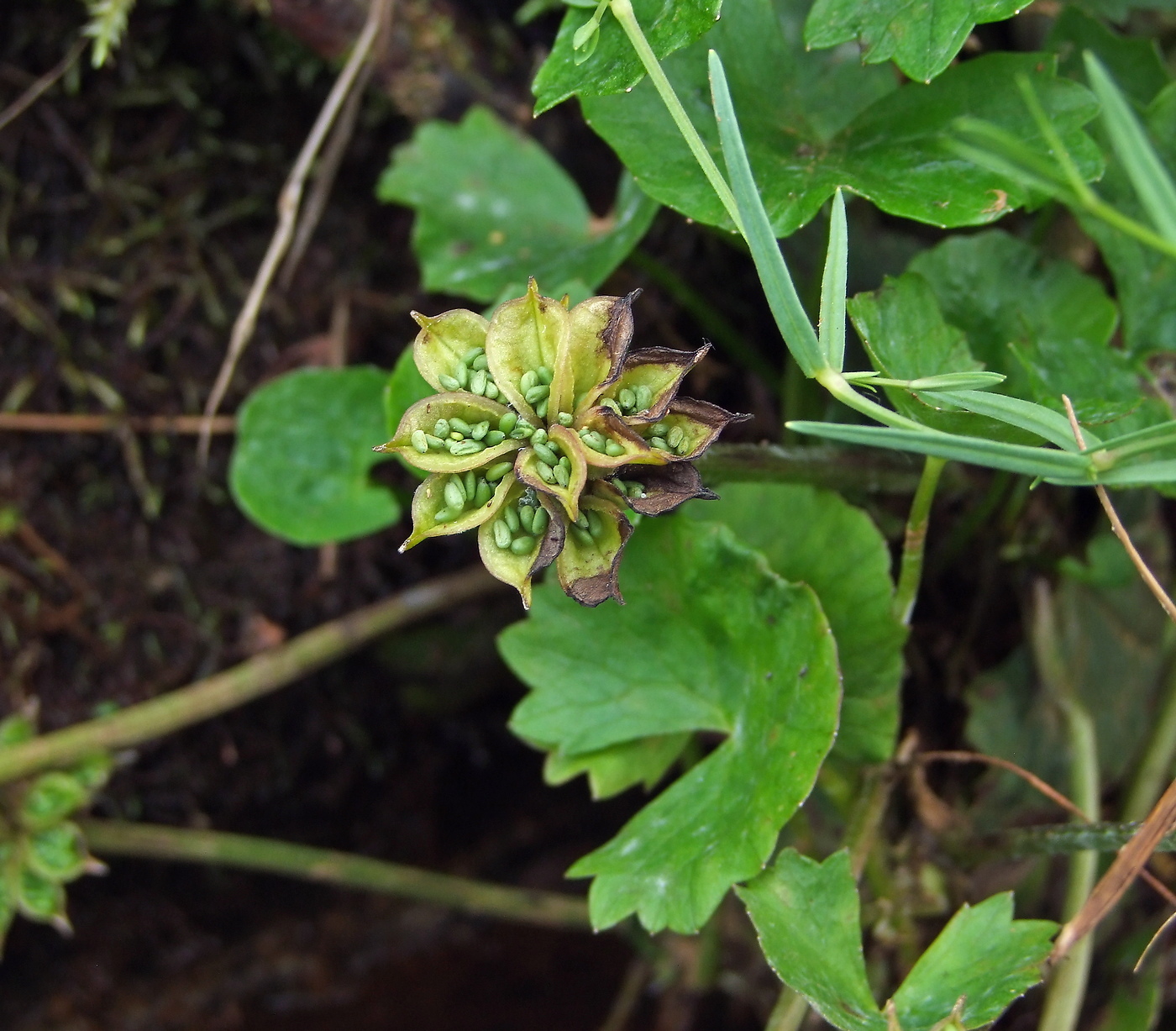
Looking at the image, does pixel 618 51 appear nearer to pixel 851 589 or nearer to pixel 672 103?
pixel 672 103

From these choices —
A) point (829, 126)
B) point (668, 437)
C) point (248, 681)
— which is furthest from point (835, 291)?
point (248, 681)

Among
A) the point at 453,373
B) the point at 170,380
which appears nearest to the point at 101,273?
the point at 170,380

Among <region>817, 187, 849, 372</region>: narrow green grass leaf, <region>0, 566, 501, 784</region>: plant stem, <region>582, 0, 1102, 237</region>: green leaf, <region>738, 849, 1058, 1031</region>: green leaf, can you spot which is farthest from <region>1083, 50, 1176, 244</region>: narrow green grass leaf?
<region>0, 566, 501, 784</region>: plant stem

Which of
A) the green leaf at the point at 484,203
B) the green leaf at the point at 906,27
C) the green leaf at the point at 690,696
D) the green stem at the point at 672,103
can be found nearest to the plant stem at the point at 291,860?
the green leaf at the point at 690,696

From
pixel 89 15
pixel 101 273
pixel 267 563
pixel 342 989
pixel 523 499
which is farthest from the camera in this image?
pixel 342 989

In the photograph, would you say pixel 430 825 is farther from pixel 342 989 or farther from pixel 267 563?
pixel 267 563

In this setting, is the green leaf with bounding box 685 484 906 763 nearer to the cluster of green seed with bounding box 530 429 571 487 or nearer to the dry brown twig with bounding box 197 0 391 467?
the cluster of green seed with bounding box 530 429 571 487
